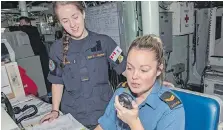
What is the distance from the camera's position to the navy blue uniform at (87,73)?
1.64 metres

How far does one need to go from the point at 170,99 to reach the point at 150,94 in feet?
0.36

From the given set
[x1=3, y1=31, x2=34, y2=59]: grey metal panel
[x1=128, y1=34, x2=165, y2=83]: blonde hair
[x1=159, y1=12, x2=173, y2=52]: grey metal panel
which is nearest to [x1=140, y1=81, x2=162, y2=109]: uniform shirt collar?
[x1=128, y1=34, x2=165, y2=83]: blonde hair

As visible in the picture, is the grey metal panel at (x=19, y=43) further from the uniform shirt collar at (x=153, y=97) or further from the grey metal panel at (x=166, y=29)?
the uniform shirt collar at (x=153, y=97)

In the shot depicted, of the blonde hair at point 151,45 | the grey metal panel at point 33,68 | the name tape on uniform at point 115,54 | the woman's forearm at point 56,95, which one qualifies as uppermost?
the blonde hair at point 151,45

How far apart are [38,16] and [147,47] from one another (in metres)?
8.97

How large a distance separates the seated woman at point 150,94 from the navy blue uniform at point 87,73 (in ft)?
1.77

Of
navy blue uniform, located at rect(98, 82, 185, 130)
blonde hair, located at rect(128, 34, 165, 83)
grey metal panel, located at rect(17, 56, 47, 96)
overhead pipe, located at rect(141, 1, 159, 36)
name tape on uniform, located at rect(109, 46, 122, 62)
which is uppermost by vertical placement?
overhead pipe, located at rect(141, 1, 159, 36)

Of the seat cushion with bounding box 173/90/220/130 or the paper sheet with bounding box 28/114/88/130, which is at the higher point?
the seat cushion with bounding box 173/90/220/130

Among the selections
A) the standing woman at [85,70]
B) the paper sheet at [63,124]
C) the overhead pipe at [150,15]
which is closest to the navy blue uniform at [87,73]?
the standing woman at [85,70]

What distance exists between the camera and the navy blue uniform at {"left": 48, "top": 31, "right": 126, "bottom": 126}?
1.64 m

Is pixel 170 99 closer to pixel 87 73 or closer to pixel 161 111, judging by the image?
pixel 161 111

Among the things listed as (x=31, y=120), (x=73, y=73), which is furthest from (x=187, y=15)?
(x=31, y=120)

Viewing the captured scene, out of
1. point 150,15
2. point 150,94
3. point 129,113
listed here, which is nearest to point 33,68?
point 150,15

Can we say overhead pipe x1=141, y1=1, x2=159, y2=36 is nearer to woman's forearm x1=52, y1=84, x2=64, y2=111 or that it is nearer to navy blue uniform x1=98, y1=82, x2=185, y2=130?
navy blue uniform x1=98, y1=82, x2=185, y2=130
